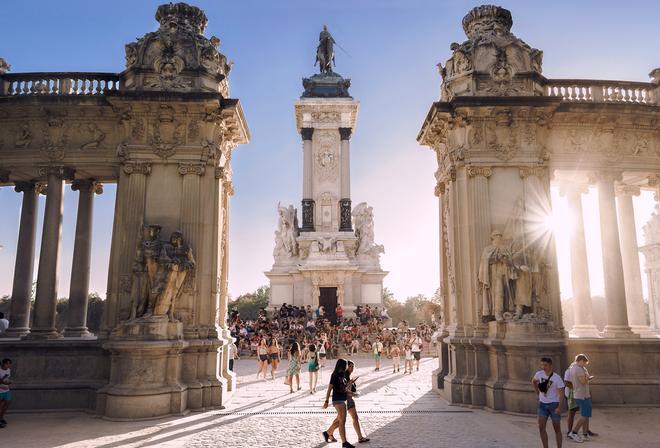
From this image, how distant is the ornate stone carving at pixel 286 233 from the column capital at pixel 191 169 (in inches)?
922

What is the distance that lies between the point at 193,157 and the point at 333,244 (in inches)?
906

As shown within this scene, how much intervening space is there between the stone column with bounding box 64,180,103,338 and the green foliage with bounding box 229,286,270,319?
4504 cm

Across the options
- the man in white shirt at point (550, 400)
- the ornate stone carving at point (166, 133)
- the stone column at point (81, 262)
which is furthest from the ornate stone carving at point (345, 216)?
the man in white shirt at point (550, 400)

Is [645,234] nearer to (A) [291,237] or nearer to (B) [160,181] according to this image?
(A) [291,237]

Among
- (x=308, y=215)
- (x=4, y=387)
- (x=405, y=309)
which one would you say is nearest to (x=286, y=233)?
(x=308, y=215)

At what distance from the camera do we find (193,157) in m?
14.2

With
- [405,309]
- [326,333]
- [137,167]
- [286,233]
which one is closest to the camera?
[137,167]

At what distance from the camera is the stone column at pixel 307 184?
3800 centimetres

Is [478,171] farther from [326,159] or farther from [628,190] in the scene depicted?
[326,159]

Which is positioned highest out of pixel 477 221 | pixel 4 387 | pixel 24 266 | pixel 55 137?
pixel 55 137

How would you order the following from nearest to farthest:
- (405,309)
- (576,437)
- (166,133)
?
(576,437) < (166,133) < (405,309)

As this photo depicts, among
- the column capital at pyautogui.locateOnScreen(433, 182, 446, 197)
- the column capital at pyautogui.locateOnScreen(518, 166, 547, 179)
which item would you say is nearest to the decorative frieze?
the column capital at pyautogui.locateOnScreen(518, 166, 547, 179)

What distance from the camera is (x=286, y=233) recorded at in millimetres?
37750

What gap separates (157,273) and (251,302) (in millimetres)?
58173
